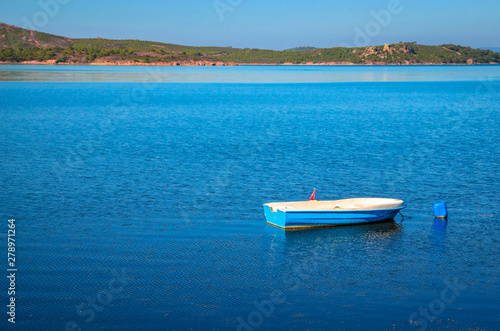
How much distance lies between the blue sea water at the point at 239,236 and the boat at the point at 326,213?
443 millimetres

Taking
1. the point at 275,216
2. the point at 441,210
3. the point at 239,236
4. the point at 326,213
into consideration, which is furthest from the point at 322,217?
the point at 441,210

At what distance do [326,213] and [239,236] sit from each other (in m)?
4.00

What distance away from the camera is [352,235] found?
22594 millimetres

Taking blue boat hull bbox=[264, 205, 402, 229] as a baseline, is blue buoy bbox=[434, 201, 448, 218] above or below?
above

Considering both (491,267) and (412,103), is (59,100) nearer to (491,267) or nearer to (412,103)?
(412,103)

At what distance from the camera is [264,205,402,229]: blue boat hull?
22.9m

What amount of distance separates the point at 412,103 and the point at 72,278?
8307cm

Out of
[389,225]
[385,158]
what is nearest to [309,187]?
[389,225]

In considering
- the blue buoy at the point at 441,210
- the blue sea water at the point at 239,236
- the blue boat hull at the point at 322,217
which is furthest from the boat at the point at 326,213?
the blue buoy at the point at 441,210

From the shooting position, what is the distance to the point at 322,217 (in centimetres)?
2327

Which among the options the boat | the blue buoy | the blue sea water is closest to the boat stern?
the boat

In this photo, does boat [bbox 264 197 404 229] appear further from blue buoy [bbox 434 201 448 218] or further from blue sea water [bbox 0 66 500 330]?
blue buoy [bbox 434 201 448 218]

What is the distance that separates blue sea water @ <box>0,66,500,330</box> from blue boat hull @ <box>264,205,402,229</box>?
42 cm

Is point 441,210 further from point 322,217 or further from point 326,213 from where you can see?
point 322,217
